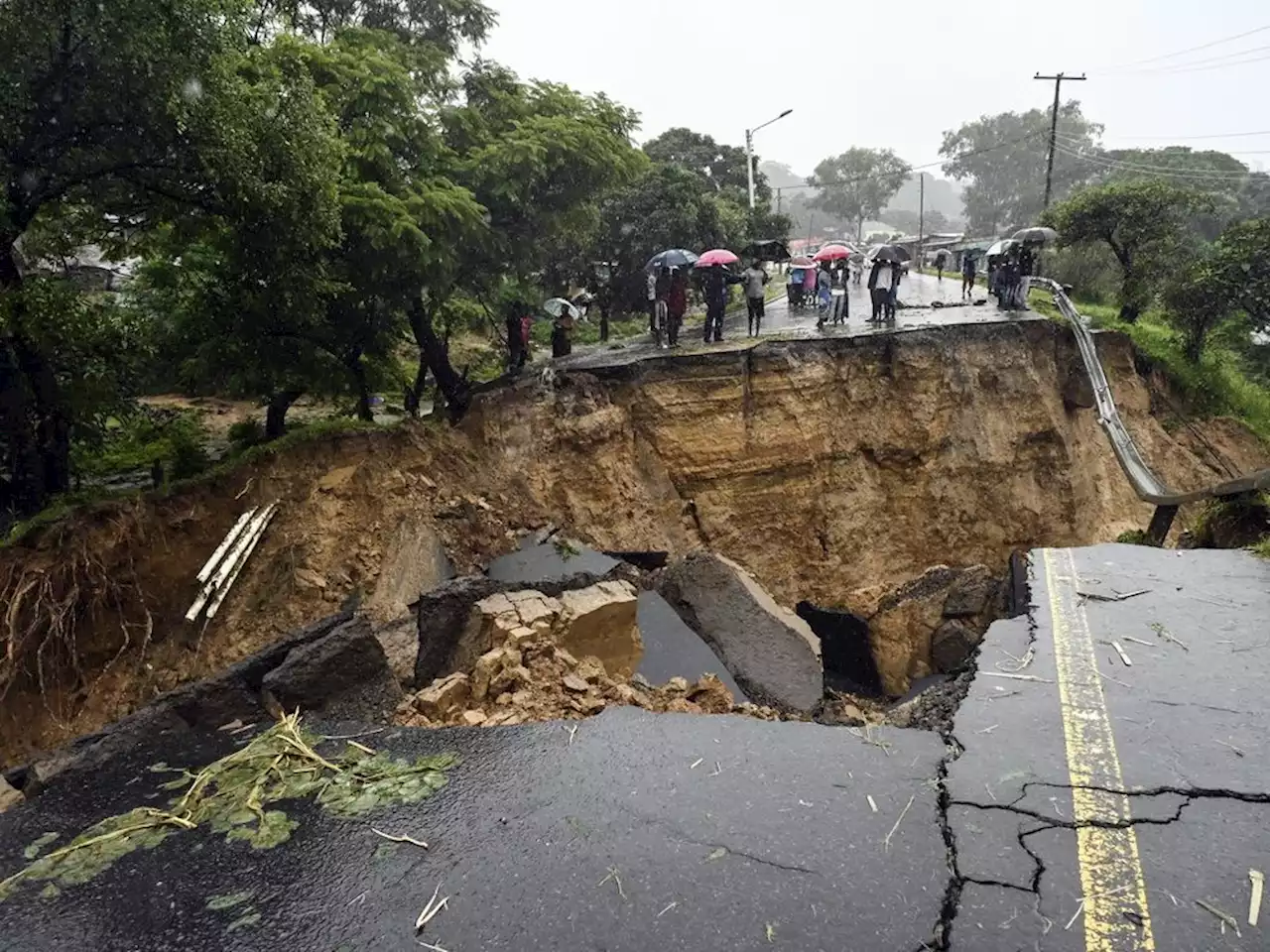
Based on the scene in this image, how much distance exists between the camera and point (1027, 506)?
621 inches

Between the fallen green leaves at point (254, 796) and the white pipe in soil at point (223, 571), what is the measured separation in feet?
12.9

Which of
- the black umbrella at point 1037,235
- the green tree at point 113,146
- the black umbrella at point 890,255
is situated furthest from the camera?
the black umbrella at point 1037,235

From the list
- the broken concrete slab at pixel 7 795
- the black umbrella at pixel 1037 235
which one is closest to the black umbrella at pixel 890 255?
the black umbrella at pixel 1037 235

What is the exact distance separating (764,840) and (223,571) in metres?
7.15

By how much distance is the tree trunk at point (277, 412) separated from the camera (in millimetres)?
10219

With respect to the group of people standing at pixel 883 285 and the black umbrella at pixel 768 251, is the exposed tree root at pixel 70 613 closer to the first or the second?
the group of people standing at pixel 883 285

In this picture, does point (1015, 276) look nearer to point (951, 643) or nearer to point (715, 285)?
point (715, 285)

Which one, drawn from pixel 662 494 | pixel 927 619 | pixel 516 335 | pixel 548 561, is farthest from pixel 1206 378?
pixel 548 561

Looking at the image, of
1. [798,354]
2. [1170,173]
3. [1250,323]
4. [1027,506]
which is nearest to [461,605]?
[798,354]

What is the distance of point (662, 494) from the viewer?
45.3 feet

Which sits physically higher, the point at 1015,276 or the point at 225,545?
the point at 1015,276

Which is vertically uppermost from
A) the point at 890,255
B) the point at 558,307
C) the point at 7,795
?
the point at 890,255

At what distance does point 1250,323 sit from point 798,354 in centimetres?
1325

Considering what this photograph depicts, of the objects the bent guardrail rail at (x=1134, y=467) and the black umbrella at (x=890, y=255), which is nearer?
the bent guardrail rail at (x=1134, y=467)
